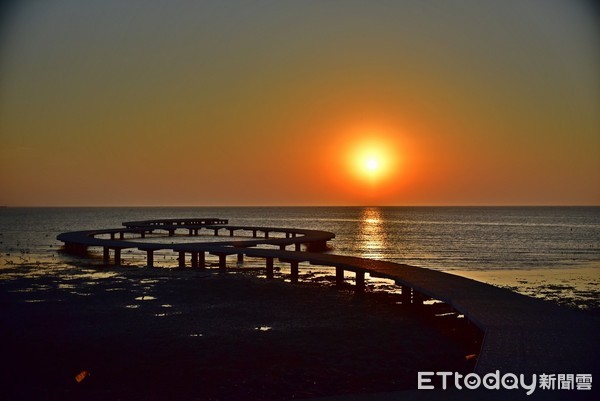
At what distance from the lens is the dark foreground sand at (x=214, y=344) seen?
9750mm

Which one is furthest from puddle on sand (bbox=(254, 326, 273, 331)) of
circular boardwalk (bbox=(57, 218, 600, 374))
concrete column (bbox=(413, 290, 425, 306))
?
concrete column (bbox=(413, 290, 425, 306))

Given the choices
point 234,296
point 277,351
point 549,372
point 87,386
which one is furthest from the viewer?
point 234,296

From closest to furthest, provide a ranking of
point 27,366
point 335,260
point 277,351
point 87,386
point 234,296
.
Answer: point 87,386 < point 27,366 < point 277,351 < point 234,296 < point 335,260

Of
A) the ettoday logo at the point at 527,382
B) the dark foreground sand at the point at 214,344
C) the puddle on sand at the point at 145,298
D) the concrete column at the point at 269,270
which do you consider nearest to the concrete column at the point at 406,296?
the dark foreground sand at the point at 214,344

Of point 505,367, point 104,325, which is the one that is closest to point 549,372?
point 505,367

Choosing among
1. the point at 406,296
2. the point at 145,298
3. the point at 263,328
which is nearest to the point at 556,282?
the point at 406,296

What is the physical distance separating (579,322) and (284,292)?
10.8 meters

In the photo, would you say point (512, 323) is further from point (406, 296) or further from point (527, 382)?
point (406, 296)

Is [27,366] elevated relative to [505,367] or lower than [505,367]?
lower

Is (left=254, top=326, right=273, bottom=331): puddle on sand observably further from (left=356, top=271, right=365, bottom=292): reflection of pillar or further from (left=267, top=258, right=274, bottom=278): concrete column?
(left=267, top=258, right=274, bottom=278): concrete column

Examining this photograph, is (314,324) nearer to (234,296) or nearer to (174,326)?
(174,326)

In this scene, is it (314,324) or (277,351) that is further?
(314,324)

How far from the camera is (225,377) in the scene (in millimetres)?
10180

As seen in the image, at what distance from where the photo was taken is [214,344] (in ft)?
41.0
